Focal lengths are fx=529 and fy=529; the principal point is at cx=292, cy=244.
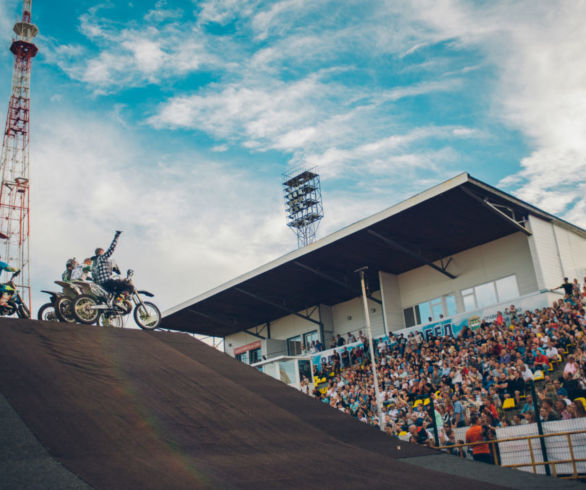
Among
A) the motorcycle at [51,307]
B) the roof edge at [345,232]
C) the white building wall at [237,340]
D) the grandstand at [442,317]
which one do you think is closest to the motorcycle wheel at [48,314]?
the motorcycle at [51,307]

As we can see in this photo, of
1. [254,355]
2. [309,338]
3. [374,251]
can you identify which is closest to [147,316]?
[374,251]

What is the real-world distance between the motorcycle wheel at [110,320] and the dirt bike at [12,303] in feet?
5.22

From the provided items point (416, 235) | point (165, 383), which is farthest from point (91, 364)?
point (416, 235)

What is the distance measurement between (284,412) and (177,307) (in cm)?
2674

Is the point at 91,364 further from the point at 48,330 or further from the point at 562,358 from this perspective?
the point at 562,358

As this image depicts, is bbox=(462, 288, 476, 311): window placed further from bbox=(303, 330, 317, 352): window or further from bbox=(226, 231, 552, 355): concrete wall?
bbox=(303, 330, 317, 352): window

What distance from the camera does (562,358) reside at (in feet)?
57.2

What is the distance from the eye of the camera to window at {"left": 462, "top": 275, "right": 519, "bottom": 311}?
86.0ft

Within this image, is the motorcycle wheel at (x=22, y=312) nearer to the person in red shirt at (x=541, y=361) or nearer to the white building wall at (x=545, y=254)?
the person in red shirt at (x=541, y=361)

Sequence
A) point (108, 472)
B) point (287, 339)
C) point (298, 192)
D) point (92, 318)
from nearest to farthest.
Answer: point (108, 472) < point (92, 318) < point (287, 339) < point (298, 192)

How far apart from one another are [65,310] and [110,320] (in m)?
1.14

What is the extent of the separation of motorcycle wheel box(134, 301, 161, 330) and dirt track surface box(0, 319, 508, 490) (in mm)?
1385

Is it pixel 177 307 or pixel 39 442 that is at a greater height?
pixel 177 307

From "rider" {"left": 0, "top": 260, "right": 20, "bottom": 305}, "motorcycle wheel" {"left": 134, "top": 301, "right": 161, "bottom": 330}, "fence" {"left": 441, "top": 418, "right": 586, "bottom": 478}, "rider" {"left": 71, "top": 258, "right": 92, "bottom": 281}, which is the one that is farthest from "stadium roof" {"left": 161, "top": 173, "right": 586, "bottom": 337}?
"rider" {"left": 0, "top": 260, "right": 20, "bottom": 305}
